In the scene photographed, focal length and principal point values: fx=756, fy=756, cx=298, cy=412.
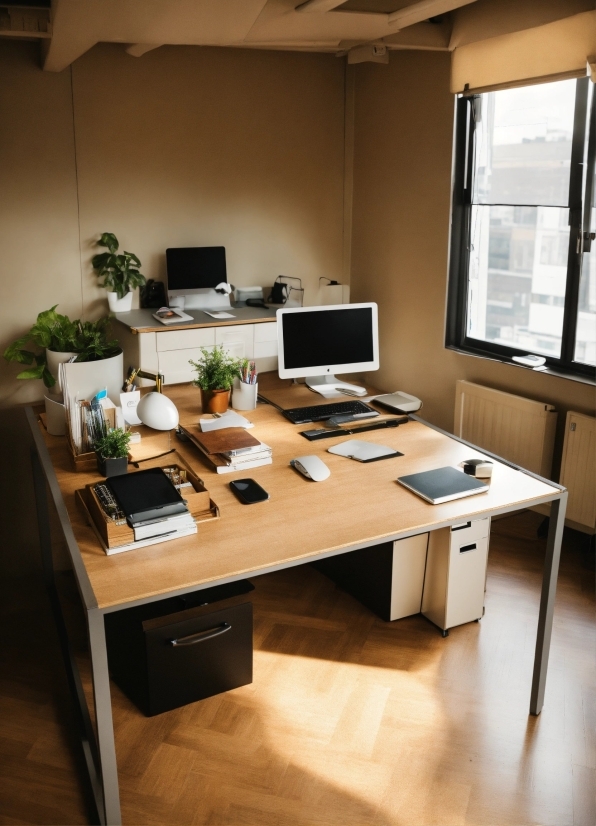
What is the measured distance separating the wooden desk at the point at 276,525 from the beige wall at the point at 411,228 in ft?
4.89

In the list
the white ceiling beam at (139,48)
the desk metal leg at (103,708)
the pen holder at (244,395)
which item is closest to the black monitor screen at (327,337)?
the pen holder at (244,395)

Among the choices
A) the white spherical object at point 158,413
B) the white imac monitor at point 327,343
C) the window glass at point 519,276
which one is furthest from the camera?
the window glass at point 519,276

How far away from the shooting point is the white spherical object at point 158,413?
316 cm

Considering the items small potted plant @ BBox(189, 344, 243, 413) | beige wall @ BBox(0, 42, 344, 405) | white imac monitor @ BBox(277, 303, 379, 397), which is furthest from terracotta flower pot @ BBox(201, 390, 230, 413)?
beige wall @ BBox(0, 42, 344, 405)

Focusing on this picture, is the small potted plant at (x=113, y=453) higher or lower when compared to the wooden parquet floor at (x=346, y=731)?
higher

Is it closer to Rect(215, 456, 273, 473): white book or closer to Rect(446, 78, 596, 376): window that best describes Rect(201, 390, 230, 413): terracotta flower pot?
Rect(215, 456, 273, 473): white book

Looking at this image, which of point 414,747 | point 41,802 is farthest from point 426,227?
point 41,802

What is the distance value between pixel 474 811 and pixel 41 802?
143cm

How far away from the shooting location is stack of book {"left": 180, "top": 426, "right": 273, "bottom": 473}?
2891 millimetres

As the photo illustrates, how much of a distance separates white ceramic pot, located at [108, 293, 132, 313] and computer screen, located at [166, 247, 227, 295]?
0.89ft

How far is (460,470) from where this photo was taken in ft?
9.45

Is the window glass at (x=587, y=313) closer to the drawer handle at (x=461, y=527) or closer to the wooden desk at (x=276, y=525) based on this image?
the wooden desk at (x=276, y=525)

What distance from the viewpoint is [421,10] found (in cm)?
318

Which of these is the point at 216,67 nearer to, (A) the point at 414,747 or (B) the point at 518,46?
(B) the point at 518,46
